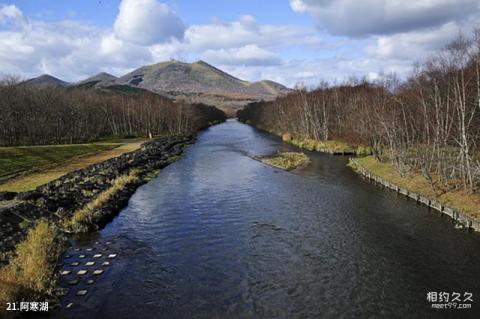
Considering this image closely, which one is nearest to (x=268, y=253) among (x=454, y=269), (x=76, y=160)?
(x=454, y=269)

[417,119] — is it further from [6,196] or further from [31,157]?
[31,157]

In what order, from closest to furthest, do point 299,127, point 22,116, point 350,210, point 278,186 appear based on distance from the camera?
point 350,210
point 278,186
point 22,116
point 299,127

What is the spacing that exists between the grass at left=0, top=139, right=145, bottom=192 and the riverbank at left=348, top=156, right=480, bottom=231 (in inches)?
1552

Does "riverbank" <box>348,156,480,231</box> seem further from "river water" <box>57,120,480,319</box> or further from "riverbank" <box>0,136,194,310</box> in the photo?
"riverbank" <box>0,136,194,310</box>

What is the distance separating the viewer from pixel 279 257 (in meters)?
25.8

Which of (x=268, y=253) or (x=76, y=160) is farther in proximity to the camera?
(x=76, y=160)

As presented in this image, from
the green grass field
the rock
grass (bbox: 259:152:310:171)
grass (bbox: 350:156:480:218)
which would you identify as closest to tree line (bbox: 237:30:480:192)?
grass (bbox: 350:156:480:218)

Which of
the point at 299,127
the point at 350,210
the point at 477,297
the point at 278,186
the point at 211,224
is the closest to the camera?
the point at 477,297

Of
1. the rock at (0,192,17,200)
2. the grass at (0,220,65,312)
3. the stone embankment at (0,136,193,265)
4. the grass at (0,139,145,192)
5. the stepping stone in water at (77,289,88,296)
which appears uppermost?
the grass at (0,139,145,192)

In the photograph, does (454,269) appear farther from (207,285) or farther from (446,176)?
(446,176)

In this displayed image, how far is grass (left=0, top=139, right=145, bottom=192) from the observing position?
149 feet

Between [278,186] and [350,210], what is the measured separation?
12.8 meters

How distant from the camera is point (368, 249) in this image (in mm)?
27281

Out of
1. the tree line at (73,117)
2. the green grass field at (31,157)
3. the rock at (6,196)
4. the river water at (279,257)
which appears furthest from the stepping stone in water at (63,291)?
the tree line at (73,117)
